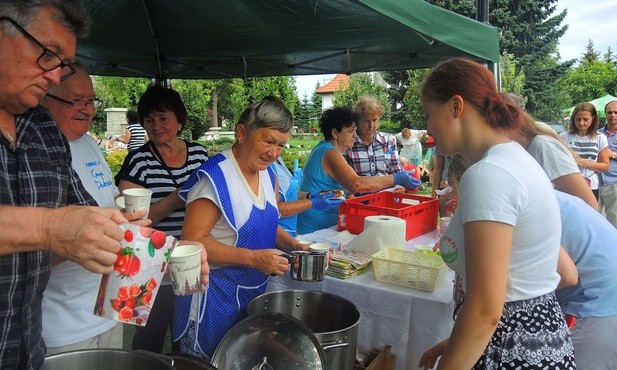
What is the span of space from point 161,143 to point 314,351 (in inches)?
65.7

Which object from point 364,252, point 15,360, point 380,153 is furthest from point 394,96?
point 15,360

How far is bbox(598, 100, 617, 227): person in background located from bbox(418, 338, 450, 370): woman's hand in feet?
20.0

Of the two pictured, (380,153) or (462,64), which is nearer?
(462,64)

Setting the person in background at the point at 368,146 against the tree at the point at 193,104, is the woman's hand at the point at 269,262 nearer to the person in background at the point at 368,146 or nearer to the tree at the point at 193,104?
the person in background at the point at 368,146

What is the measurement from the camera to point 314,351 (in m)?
1.51

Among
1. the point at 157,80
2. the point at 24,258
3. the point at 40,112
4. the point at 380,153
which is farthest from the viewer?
the point at 157,80

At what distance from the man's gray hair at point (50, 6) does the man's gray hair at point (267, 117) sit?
0.86 metres

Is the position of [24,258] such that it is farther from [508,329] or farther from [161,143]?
[161,143]

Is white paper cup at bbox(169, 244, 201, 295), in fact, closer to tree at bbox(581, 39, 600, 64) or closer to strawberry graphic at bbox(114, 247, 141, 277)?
strawberry graphic at bbox(114, 247, 141, 277)

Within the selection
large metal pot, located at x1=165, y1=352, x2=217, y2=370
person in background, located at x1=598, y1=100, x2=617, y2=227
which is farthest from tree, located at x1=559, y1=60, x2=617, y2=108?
large metal pot, located at x1=165, y1=352, x2=217, y2=370

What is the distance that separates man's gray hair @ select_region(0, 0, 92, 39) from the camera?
1032 millimetres

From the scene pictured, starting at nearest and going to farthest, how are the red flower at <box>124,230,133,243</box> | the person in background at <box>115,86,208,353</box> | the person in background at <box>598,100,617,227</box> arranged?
the red flower at <box>124,230,133,243</box>
the person in background at <box>115,86,208,353</box>
the person in background at <box>598,100,617,227</box>

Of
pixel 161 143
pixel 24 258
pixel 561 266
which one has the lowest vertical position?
pixel 561 266

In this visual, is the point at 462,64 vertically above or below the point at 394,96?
below
